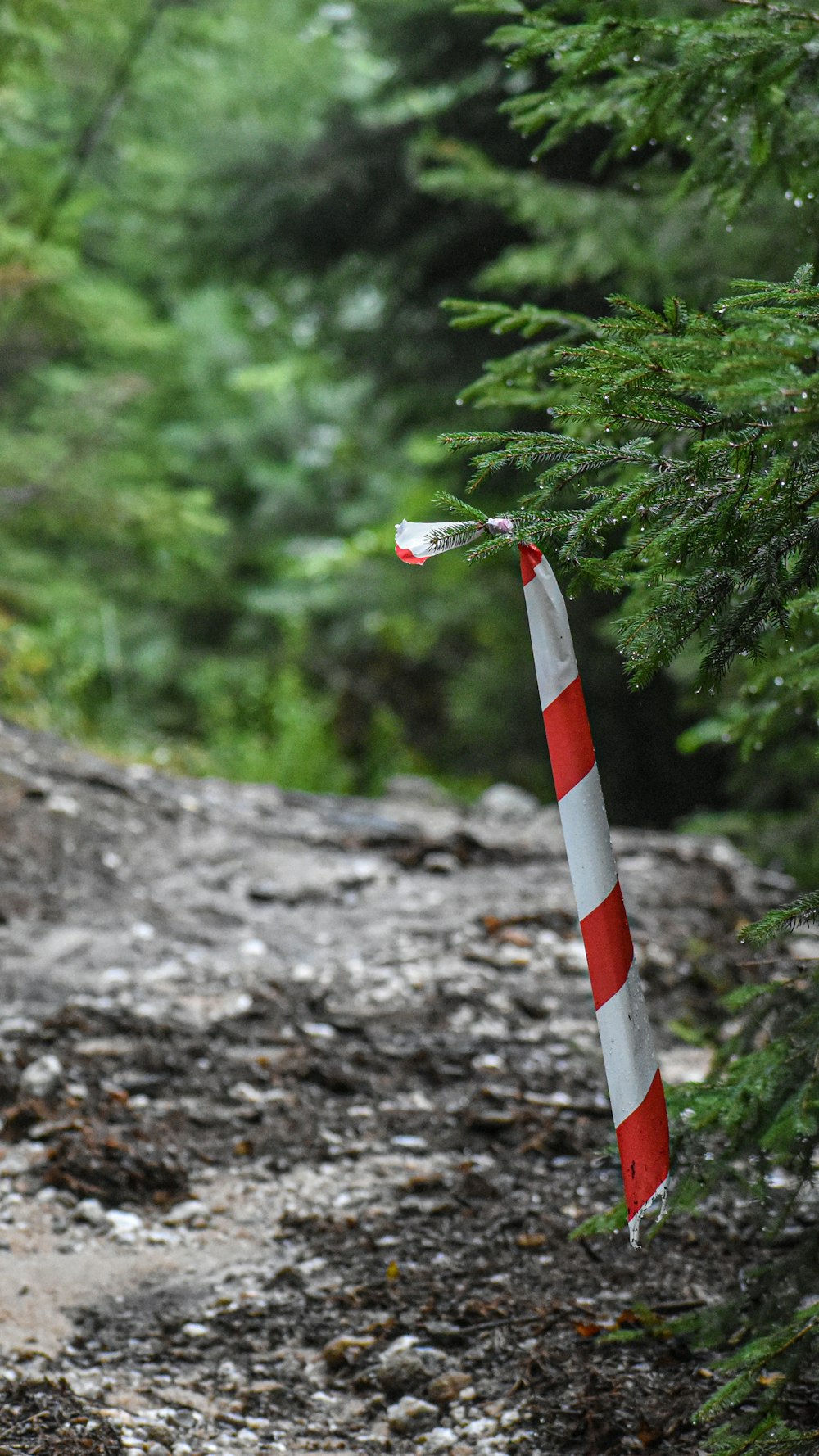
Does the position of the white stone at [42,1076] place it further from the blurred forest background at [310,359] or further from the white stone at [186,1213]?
the blurred forest background at [310,359]

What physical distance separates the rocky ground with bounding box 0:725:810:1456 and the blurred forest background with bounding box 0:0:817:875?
1.32 m

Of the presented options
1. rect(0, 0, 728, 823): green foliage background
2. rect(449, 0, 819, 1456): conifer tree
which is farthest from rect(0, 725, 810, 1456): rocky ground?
rect(0, 0, 728, 823): green foliage background

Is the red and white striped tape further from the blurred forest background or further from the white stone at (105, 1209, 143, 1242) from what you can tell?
the white stone at (105, 1209, 143, 1242)

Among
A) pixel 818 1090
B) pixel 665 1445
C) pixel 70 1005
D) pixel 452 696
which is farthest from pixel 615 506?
pixel 452 696

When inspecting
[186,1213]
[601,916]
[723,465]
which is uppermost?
[723,465]

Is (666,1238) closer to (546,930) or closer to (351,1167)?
(351,1167)

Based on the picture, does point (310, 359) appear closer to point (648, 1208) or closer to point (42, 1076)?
point (42, 1076)

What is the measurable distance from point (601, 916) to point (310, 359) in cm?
1028

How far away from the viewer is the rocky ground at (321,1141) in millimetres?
2021

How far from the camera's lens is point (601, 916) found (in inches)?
68.3

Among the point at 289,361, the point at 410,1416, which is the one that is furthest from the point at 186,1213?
the point at 289,361

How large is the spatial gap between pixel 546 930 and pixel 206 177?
18.8 feet

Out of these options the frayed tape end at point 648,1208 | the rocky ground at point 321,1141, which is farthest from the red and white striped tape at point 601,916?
the rocky ground at point 321,1141

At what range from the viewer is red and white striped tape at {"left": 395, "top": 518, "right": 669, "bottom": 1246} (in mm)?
1711
